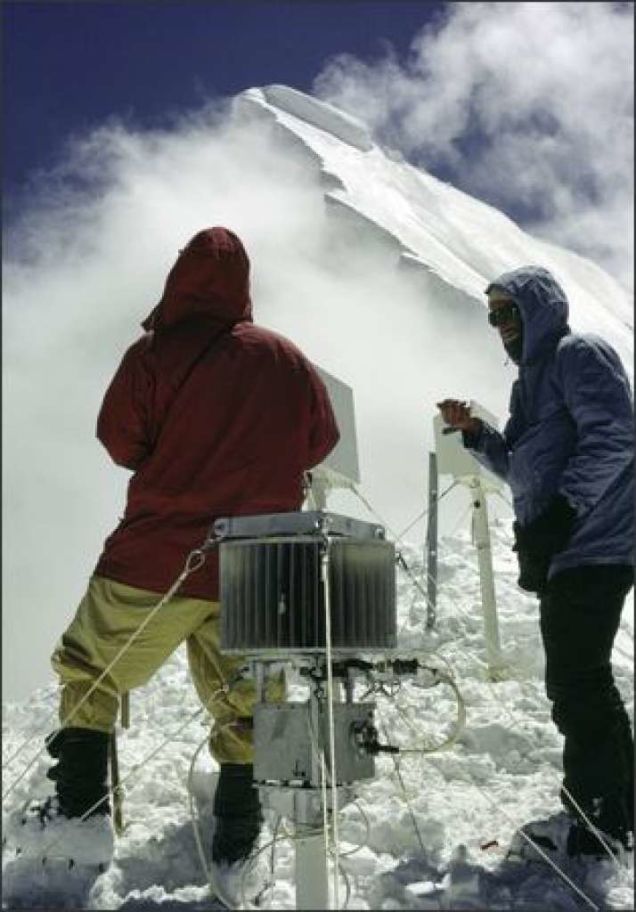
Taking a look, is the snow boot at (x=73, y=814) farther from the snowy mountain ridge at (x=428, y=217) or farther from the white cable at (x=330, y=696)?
the snowy mountain ridge at (x=428, y=217)

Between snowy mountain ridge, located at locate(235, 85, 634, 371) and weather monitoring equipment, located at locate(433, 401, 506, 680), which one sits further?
weather monitoring equipment, located at locate(433, 401, 506, 680)

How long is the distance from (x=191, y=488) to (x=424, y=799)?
1.20 m

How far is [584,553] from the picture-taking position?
2.53 meters

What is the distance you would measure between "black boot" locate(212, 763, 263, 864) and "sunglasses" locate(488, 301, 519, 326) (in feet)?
4.80

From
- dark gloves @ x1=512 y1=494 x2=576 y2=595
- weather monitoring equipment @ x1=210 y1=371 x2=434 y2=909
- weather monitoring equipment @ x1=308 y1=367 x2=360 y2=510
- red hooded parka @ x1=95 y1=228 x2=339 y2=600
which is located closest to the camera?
weather monitoring equipment @ x1=210 y1=371 x2=434 y2=909

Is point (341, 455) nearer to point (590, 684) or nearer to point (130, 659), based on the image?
point (130, 659)

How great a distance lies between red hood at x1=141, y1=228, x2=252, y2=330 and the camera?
115 inches

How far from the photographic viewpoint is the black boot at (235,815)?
247 cm

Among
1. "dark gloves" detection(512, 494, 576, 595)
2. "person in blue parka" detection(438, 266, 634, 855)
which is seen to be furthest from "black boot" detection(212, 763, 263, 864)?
"dark gloves" detection(512, 494, 576, 595)

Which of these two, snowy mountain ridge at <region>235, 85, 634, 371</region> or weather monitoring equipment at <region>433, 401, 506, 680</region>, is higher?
snowy mountain ridge at <region>235, 85, 634, 371</region>

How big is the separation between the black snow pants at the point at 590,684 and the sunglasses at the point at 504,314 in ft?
2.59

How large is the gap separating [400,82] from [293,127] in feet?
1.44

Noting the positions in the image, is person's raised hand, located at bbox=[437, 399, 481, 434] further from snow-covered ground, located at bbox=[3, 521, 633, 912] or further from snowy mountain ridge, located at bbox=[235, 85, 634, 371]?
snowy mountain ridge, located at bbox=[235, 85, 634, 371]

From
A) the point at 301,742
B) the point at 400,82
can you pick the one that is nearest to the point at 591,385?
the point at 301,742
